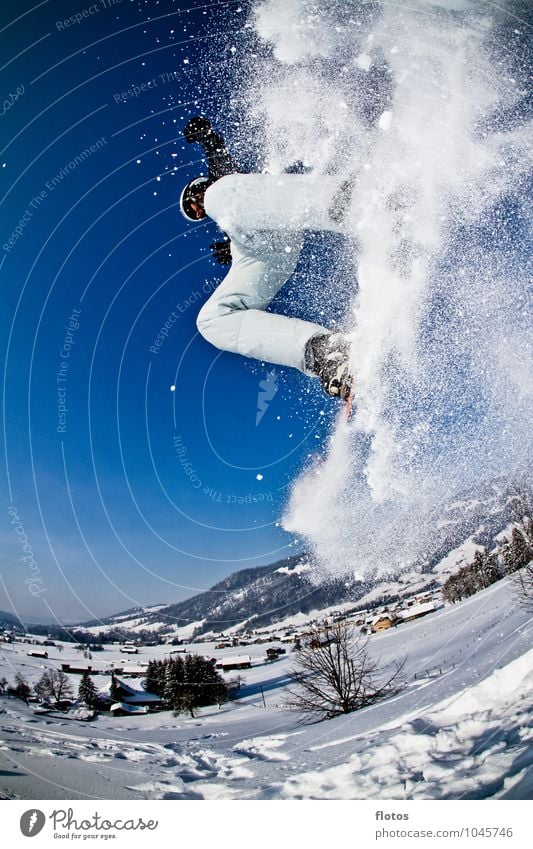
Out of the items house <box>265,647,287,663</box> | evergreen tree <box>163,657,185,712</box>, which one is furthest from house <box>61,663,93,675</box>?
house <box>265,647,287,663</box>

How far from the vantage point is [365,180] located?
88.0 inches

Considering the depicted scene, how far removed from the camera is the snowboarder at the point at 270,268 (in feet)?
6.64

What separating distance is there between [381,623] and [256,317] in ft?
7.40

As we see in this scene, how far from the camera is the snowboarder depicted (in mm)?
2023

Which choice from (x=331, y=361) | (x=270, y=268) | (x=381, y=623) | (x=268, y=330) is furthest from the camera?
(x=381, y=623)

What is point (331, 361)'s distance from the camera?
6.50ft

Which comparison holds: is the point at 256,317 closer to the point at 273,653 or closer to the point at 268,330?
the point at 268,330

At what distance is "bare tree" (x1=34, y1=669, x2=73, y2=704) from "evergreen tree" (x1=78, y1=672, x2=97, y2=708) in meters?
0.07

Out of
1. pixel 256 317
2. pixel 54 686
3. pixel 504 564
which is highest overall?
pixel 256 317

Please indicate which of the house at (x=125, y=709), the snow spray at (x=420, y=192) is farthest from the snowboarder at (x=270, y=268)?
the house at (x=125, y=709)

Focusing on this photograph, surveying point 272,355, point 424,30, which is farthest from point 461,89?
point 272,355

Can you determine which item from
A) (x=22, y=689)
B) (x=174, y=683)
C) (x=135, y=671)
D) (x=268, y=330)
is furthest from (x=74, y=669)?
(x=268, y=330)

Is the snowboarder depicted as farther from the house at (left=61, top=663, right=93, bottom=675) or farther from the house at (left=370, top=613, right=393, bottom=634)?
the house at (left=61, top=663, right=93, bottom=675)

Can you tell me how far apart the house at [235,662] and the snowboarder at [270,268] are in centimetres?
200
